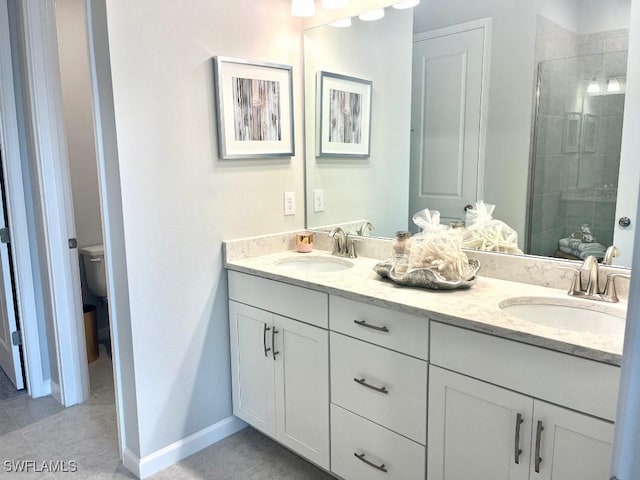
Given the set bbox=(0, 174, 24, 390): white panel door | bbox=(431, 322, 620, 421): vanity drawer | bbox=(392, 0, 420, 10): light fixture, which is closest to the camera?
bbox=(431, 322, 620, 421): vanity drawer

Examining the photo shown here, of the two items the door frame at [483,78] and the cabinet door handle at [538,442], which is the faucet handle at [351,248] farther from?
the cabinet door handle at [538,442]

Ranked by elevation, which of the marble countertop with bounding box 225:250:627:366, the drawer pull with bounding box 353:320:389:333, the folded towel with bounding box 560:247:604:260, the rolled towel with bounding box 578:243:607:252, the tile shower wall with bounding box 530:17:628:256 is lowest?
the drawer pull with bounding box 353:320:389:333

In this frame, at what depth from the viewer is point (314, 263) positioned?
2.34 m

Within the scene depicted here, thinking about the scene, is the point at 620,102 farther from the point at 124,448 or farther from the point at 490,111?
the point at 124,448

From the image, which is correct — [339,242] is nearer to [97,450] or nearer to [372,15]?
[372,15]

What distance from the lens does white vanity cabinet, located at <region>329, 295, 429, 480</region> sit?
1554 millimetres

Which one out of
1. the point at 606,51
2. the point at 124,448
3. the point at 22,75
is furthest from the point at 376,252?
the point at 22,75

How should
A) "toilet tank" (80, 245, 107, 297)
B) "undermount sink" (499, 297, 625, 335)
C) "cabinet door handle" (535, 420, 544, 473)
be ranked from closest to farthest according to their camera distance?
"cabinet door handle" (535, 420, 544, 473) < "undermount sink" (499, 297, 625, 335) < "toilet tank" (80, 245, 107, 297)

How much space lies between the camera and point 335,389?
1.82m

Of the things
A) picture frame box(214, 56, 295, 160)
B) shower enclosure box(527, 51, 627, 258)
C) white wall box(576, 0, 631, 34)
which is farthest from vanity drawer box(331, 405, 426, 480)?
white wall box(576, 0, 631, 34)

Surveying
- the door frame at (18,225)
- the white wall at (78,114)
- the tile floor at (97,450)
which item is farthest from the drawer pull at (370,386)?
the white wall at (78,114)

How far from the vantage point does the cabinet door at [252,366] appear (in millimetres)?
2088

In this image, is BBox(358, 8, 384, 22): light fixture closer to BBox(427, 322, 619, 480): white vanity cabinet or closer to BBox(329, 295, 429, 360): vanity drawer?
BBox(329, 295, 429, 360): vanity drawer

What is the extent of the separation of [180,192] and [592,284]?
1548 millimetres
